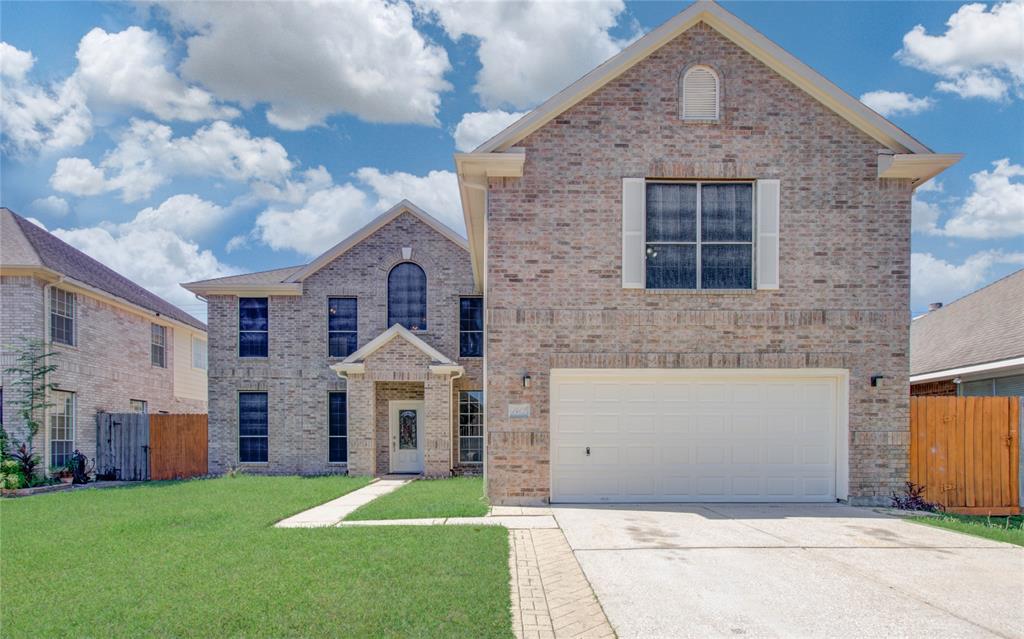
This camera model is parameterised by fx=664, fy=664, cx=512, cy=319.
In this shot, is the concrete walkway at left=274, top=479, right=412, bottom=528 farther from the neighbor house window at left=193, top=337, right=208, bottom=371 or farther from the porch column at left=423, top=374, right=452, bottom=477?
the neighbor house window at left=193, top=337, right=208, bottom=371

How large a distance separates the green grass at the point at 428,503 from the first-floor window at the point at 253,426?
6.58 m

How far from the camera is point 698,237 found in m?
11.3

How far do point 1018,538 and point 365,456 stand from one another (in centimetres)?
1385

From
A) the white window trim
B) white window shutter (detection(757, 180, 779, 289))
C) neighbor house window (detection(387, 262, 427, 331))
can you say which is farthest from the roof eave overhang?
neighbor house window (detection(387, 262, 427, 331))

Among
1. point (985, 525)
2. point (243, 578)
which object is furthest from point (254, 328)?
point (985, 525)

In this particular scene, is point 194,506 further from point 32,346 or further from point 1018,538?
point 1018,538

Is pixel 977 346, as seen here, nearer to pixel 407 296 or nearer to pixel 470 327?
pixel 470 327

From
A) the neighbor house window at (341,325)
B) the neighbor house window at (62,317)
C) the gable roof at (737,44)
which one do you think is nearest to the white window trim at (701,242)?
the gable roof at (737,44)

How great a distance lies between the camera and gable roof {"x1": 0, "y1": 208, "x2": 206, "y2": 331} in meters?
16.3

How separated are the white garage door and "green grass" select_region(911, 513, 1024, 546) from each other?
5.15 ft

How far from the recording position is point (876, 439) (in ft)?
36.8

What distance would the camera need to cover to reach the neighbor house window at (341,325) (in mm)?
19328

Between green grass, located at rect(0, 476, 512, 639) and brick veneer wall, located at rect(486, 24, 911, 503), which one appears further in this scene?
brick veneer wall, located at rect(486, 24, 911, 503)

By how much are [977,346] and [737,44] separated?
1182 centimetres
